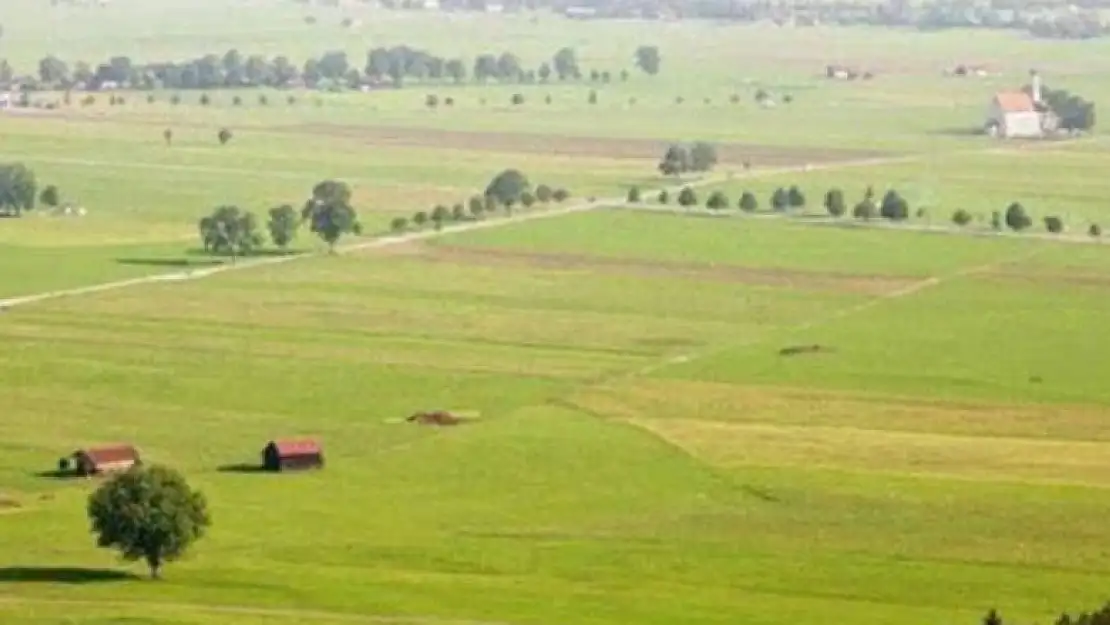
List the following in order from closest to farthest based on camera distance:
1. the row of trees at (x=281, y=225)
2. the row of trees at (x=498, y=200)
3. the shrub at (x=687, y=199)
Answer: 1. the row of trees at (x=281, y=225)
2. the row of trees at (x=498, y=200)
3. the shrub at (x=687, y=199)

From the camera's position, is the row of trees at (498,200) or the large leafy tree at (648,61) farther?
the large leafy tree at (648,61)

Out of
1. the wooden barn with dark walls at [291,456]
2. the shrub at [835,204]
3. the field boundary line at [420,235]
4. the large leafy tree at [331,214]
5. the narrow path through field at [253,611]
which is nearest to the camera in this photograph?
the narrow path through field at [253,611]

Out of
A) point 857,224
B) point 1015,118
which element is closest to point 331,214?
point 857,224

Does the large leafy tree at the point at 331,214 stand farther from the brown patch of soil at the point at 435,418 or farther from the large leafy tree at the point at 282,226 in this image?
the brown patch of soil at the point at 435,418

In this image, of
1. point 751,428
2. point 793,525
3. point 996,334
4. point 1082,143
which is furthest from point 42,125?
point 793,525

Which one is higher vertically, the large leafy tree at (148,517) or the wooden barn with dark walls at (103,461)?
the large leafy tree at (148,517)

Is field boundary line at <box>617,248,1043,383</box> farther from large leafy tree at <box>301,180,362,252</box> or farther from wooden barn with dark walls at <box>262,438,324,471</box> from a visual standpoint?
large leafy tree at <box>301,180,362,252</box>

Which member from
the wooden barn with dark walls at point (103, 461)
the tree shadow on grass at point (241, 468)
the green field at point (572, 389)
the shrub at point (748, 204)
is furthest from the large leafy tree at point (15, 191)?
the tree shadow on grass at point (241, 468)
